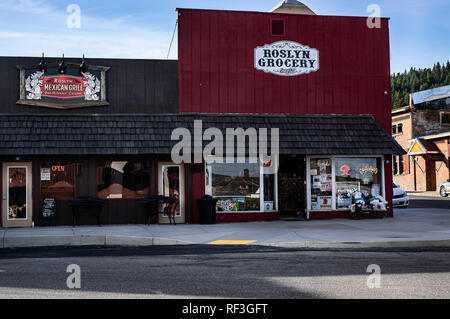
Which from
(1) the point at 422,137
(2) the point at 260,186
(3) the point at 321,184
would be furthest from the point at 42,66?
(1) the point at 422,137

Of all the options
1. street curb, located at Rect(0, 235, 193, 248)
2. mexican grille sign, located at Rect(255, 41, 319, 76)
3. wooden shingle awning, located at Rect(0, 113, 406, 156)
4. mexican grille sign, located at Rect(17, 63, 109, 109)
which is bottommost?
street curb, located at Rect(0, 235, 193, 248)

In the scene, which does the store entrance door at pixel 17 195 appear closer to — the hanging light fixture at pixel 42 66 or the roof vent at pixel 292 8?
the hanging light fixture at pixel 42 66

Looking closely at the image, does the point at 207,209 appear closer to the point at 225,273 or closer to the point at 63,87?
the point at 63,87

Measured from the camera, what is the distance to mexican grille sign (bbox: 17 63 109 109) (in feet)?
61.2

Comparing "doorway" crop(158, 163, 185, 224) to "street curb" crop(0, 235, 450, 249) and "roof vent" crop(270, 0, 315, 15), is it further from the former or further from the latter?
"roof vent" crop(270, 0, 315, 15)

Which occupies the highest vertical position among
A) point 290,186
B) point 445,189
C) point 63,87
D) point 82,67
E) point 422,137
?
point 82,67

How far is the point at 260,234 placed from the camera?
15.2m

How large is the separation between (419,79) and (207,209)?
95.7 meters

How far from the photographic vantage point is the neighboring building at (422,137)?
42.3m

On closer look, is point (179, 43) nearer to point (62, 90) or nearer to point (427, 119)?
point (62, 90)

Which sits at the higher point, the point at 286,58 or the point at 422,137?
the point at 286,58

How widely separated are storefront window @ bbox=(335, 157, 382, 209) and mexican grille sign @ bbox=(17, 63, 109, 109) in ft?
29.1

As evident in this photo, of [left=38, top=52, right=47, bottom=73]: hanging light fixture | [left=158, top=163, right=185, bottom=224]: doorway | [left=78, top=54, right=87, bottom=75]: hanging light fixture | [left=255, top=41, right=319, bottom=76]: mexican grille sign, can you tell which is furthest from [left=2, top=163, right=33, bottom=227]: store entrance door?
[left=255, top=41, right=319, bottom=76]: mexican grille sign

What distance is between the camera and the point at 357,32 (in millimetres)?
20641
